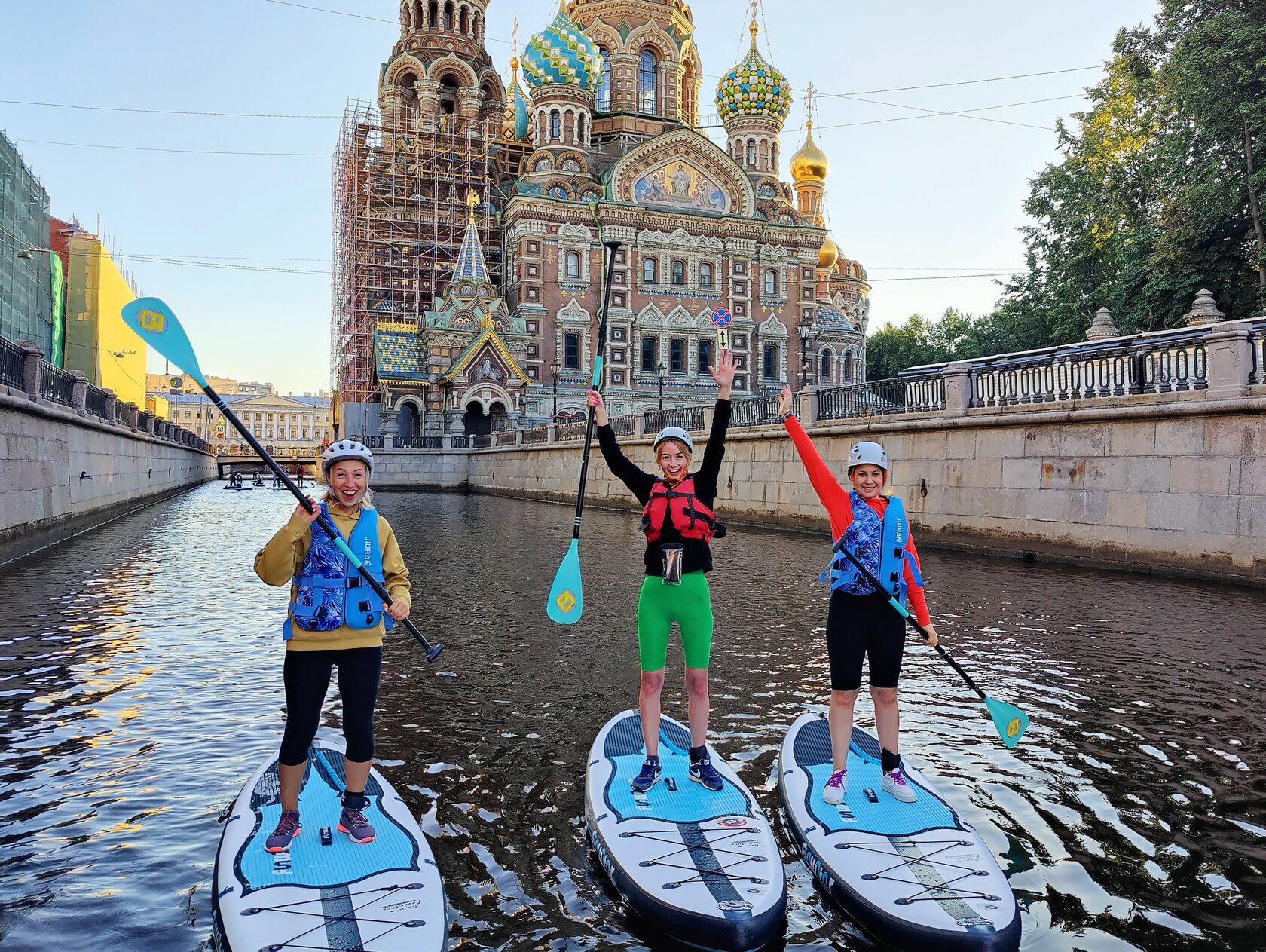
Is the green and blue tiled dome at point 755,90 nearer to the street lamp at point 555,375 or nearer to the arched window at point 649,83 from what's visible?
the arched window at point 649,83

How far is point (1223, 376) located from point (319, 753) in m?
13.9

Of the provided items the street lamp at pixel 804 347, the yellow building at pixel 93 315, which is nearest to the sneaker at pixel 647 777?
the yellow building at pixel 93 315

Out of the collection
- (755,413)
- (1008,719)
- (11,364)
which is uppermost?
(755,413)

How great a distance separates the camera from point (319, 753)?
5.60 m

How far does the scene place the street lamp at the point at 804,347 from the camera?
61.1 meters

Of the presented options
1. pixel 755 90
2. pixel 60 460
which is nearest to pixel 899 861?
pixel 60 460

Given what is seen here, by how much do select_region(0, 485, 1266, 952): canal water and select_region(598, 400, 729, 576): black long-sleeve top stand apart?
4.78 ft

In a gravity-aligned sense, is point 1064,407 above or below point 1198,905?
above

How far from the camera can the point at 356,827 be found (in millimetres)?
4547

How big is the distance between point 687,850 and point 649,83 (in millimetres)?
66704

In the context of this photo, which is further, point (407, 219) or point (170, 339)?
point (407, 219)

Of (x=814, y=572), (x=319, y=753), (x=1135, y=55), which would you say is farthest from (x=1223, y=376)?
(x=1135, y=55)

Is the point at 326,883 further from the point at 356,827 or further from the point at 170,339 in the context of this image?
the point at 170,339

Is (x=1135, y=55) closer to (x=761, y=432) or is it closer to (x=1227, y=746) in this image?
(x=761, y=432)
